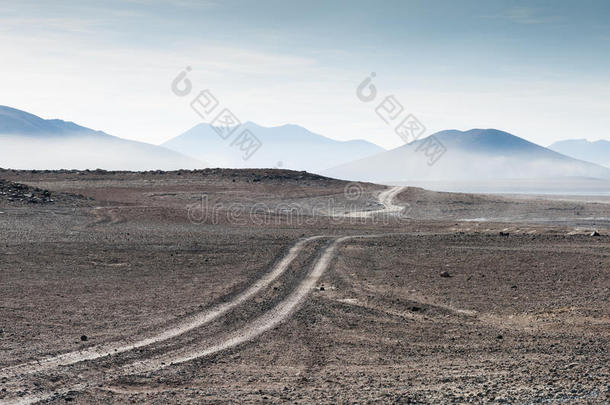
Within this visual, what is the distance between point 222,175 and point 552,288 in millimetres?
56808

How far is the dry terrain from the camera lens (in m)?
12.9

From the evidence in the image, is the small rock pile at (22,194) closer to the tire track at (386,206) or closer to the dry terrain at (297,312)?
the dry terrain at (297,312)

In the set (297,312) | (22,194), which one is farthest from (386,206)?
(297,312)

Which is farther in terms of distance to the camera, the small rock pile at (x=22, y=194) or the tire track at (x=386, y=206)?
the tire track at (x=386, y=206)

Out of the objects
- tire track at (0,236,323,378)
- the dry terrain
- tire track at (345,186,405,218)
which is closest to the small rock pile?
the dry terrain

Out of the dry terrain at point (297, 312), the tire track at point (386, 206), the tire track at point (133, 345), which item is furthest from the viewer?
the tire track at point (386, 206)

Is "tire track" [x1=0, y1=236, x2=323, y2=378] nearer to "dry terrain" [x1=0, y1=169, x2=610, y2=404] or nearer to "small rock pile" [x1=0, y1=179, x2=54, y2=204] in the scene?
"dry terrain" [x1=0, y1=169, x2=610, y2=404]

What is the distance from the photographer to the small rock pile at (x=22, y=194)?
4819 centimetres

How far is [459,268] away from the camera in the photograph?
26516mm

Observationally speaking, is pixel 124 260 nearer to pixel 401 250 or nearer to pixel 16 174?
pixel 401 250

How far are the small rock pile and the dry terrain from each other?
5.35 metres

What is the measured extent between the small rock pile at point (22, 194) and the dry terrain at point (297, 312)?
5.35 metres

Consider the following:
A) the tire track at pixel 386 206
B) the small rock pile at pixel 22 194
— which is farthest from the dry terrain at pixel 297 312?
the tire track at pixel 386 206

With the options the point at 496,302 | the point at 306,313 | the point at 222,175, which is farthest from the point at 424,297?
the point at 222,175
